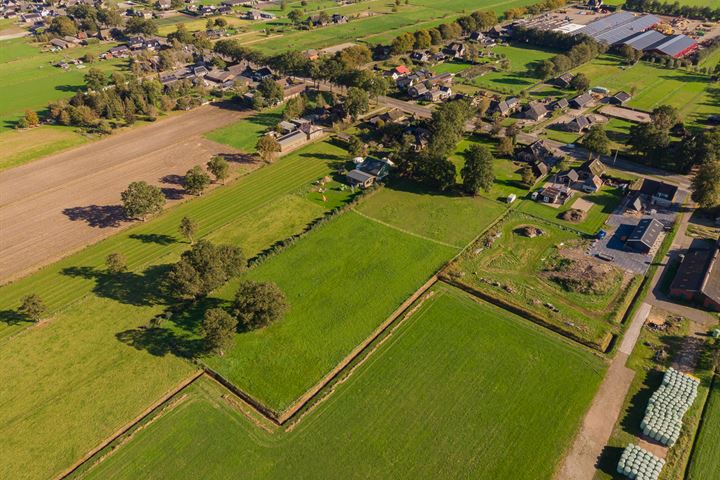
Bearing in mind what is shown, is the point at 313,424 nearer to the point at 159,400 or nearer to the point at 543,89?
the point at 159,400

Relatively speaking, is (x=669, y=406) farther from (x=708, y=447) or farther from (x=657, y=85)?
(x=657, y=85)

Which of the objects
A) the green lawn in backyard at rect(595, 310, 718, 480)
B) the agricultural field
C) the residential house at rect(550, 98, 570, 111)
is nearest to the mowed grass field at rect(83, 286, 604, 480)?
the green lawn in backyard at rect(595, 310, 718, 480)

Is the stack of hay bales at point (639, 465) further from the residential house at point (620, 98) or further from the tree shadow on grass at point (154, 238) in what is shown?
the residential house at point (620, 98)

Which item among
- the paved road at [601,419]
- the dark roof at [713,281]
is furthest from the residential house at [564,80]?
the paved road at [601,419]

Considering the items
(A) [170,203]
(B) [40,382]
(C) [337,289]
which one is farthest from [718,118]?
(B) [40,382]

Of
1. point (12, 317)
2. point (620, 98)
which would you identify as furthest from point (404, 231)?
point (620, 98)

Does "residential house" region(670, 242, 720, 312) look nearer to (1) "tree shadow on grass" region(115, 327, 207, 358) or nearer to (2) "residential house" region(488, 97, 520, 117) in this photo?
(2) "residential house" region(488, 97, 520, 117)

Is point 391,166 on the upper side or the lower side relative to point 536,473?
upper
